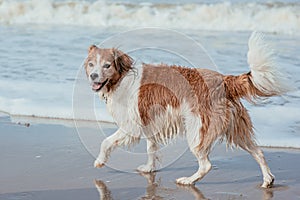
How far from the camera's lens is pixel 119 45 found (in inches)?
204

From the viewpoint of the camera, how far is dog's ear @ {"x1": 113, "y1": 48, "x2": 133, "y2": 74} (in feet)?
16.1

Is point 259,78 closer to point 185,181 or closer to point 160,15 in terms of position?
point 185,181

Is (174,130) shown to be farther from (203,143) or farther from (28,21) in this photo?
(28,21)

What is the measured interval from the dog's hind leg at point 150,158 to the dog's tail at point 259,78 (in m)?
0.87

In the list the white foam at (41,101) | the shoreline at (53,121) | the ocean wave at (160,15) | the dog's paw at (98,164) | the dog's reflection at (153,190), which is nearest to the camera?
the dog's reflection at (153,190)

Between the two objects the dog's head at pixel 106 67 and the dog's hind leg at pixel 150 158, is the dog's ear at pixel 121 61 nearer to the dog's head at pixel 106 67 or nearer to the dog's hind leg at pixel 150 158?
the dog's head at pixel 106 67

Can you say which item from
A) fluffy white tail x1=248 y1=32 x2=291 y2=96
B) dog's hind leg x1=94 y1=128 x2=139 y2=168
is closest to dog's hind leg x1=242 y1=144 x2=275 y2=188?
fluffy white tail x1=248 y1=32 x2=291 y2=96

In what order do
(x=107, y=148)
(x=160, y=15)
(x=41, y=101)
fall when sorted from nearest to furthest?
(x=107, y=148), (x=41, y=101), (x=160, y=15)

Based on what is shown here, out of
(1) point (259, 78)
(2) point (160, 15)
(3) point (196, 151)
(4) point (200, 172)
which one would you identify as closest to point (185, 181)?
(4) point (200, 172)

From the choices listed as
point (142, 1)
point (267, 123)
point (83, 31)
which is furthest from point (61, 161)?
point (142, 1)

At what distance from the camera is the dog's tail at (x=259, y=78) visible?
15.3 ft

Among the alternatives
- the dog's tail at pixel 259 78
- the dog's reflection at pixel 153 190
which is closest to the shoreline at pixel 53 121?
the dog's reflection at pixel 153 190

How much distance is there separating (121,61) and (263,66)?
42.7 inches

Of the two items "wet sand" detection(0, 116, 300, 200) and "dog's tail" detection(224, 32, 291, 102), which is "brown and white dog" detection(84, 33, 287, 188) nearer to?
"dog's tail" detection(224, 32, 291, 102)
